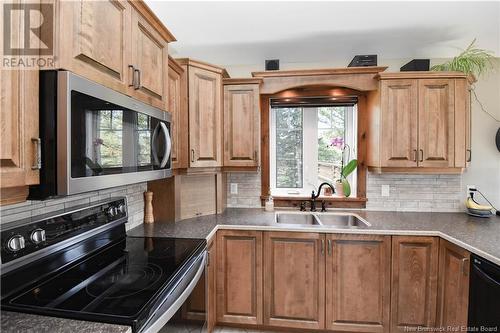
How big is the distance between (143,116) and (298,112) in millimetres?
1916

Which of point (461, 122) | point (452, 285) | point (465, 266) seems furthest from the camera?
point (461, 122)

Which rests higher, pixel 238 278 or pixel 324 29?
pixel 324 29

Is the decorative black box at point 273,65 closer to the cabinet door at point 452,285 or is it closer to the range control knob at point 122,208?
the range control knob at point 122,208

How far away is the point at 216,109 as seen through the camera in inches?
92.2

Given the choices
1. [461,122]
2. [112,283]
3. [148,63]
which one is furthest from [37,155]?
[461,122]

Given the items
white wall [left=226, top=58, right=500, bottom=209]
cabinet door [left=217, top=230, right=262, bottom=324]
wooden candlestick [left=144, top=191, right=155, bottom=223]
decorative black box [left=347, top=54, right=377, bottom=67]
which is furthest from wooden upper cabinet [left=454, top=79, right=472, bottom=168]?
wooden candlestick [left=144, top=191, right=155, bottom=223]

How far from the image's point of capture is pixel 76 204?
142 cm

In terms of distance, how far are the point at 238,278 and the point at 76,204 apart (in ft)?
4.36

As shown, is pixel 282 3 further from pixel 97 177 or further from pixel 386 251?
pixel 386 251

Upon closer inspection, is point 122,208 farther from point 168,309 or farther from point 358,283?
point 358,283

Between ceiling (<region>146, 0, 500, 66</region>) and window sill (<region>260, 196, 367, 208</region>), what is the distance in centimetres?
147

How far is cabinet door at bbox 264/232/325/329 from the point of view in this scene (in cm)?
204

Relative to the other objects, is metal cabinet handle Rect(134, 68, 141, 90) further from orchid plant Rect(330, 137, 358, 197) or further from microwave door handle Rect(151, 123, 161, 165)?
orchid plant Rect(330, 137, 358, 197)

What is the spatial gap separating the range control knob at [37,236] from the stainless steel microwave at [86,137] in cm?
30
